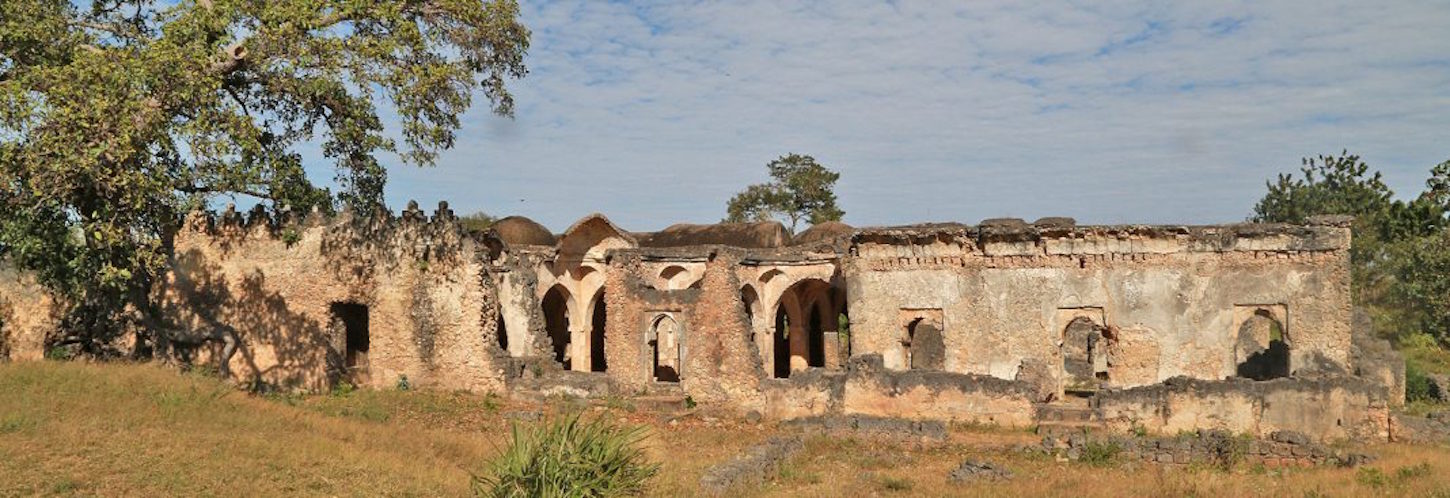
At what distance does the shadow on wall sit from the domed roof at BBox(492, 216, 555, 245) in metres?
6.31

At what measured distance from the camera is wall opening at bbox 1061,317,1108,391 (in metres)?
25.3

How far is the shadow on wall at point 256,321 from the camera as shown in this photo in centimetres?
2034

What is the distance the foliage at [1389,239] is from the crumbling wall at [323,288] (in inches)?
1038

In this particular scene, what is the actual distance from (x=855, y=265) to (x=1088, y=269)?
14.7 feet

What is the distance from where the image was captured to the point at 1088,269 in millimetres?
20656

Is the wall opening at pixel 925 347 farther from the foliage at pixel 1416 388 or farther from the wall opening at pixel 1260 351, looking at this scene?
the foliage at pixel 1416 388

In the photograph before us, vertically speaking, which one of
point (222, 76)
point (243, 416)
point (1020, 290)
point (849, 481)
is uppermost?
point (222, 76)

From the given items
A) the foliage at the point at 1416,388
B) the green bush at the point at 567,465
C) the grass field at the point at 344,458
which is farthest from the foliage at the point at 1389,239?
the green bush at the point at 567,465

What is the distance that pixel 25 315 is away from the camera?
1939 cm

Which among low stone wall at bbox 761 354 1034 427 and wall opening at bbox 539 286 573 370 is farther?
wall opening at bbox 539 286 573 370

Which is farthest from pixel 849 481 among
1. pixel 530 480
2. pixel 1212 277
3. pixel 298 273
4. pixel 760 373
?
pixel 298 273

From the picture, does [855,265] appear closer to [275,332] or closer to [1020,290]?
[1020,290]

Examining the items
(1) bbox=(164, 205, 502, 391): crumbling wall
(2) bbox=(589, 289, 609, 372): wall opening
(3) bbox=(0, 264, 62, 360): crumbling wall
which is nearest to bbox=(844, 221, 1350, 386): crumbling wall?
(1) bbox=(164, 205, 502, 391): crumbling wall

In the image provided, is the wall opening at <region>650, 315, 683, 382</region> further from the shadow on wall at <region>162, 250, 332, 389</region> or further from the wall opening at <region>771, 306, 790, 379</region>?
the shadow on wall at <region>162, 250, 332, 389</region>
